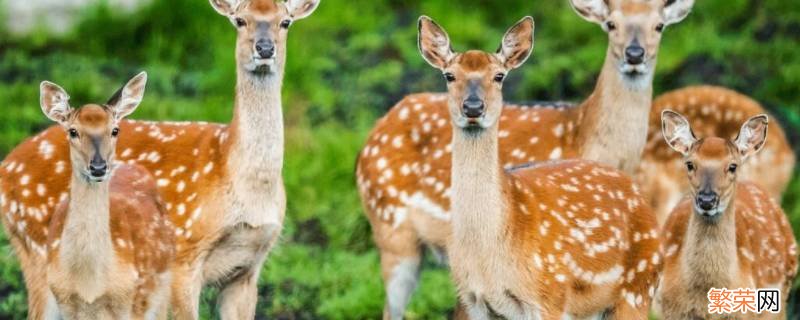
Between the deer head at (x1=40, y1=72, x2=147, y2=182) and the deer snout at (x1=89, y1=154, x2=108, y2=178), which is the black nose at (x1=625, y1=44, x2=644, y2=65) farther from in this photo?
the deer snout at (x1=89, y1=154, x2=108, y2=178)

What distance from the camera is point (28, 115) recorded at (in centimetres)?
1420

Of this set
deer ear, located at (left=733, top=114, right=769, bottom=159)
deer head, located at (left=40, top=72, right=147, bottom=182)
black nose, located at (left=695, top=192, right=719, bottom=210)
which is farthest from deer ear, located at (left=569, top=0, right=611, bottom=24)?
deer head, located at (left=40, top=72, right=147, bottom=182)

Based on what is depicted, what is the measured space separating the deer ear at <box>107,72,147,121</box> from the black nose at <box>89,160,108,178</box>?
0.43m

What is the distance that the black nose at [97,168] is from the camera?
28.1 feet

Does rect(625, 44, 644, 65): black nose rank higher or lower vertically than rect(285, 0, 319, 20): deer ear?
lower

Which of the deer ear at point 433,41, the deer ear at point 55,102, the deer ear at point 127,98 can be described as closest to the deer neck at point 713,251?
the deer ear at point 433,41

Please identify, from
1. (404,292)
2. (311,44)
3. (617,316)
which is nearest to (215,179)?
(404,292)

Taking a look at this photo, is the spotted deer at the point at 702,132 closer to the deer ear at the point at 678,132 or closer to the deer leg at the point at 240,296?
the deer ear at the point at 678,132

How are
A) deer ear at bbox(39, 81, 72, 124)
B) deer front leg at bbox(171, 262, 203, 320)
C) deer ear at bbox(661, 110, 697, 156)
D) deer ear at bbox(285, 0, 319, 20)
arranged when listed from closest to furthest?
deer ear at bbox(39, 81, 72, 124), deer front leg at bbox(171, 262, 203, 320), deer ear at bbox(661, 110, 697, 156), deer ear at bbox(285, 0, 319, 20)

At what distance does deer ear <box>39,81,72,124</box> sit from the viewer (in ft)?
29.4

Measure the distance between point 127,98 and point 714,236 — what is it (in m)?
2.94

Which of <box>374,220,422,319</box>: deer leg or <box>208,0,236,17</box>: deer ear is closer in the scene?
<box>208,0,236,17</box>: deer ear

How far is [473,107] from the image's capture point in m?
8.70

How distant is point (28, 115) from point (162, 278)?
5.13 m
